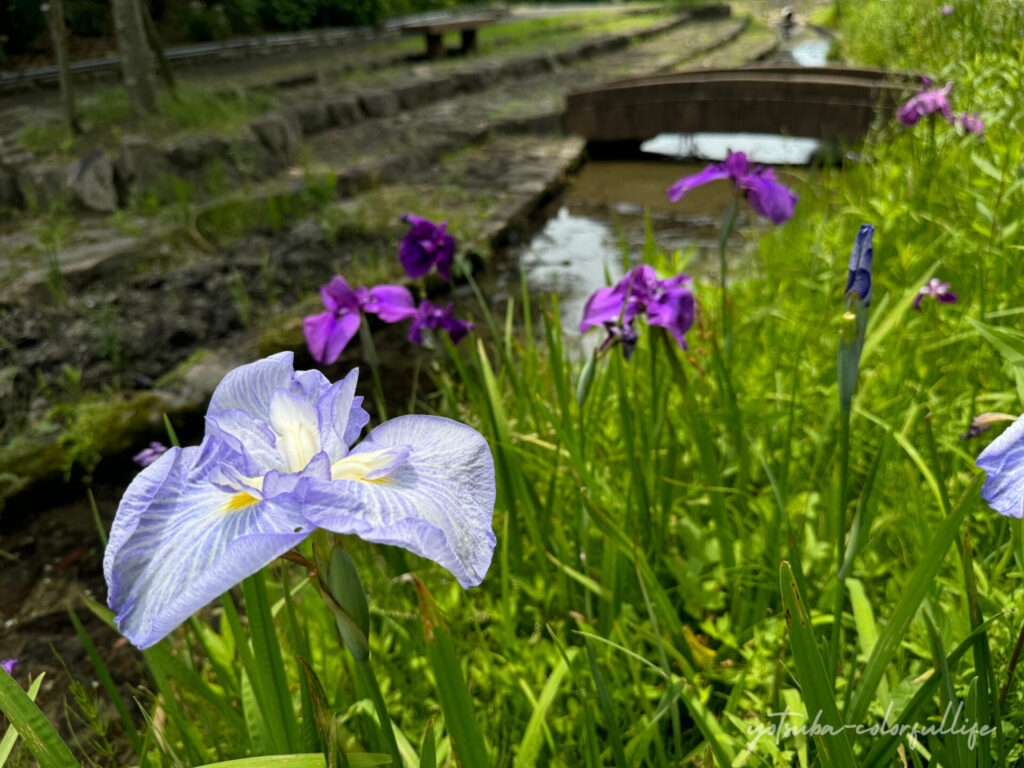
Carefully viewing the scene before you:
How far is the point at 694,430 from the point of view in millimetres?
1598

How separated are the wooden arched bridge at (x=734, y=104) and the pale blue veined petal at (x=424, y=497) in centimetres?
676

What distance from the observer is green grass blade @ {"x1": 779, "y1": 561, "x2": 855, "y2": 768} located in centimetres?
70

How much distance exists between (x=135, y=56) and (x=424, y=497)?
6.35 meters

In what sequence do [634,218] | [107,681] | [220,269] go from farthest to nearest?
[634,218] → [220,269] → [107,681]

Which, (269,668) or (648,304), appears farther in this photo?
(648,304)

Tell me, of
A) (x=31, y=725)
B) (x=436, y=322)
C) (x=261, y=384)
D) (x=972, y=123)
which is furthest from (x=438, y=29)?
(x=31, y=725)

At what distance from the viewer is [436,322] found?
1705mm

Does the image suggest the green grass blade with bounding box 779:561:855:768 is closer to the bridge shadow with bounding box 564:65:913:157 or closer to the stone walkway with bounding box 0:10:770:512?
the stone walkway with bounding box 0:10:770:512

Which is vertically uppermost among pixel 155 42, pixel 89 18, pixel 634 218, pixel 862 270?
pixel 89 18

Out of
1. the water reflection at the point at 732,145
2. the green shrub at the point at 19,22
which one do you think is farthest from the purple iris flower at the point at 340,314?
the green shrub at the point at 19,22

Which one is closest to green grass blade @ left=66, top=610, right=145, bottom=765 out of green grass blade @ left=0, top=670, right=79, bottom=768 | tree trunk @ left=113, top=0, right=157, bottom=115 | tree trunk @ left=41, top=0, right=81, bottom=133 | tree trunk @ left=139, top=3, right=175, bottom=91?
green grass blade @ left=0, top=670, right=79, bottom=768

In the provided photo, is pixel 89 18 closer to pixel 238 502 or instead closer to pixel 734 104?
pixel 734 104

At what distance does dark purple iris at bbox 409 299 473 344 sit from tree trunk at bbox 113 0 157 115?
532cm

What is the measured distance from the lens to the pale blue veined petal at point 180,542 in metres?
0.58
